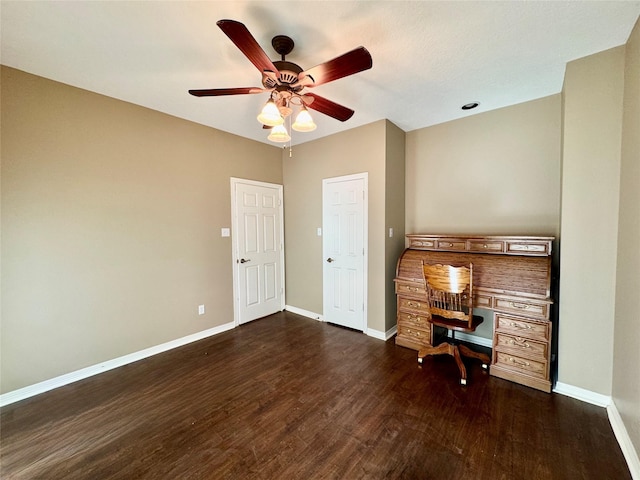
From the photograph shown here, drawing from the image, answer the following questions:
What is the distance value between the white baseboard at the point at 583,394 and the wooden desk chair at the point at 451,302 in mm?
510

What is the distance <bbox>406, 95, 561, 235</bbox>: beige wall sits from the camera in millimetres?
2582

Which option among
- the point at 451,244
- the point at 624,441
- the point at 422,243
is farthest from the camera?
the point at 422,243

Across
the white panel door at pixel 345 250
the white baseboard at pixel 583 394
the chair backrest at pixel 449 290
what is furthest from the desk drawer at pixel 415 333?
the white baseboard at pixel 583 394

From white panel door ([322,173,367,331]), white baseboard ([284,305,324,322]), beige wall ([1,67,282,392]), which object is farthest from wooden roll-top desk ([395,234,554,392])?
beige wall ([1,67,282,392])

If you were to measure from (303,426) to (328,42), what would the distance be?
8.91 ft

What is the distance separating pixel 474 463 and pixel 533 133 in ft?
9.77

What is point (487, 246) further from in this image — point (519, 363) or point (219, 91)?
point (219, 91)

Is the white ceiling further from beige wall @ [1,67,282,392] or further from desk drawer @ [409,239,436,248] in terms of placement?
desk drawer @ [409,239,436,248]

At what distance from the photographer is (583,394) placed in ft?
6.61

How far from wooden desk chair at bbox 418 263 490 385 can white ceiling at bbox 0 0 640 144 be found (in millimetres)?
1690

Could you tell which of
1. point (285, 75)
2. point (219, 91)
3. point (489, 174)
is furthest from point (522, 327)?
point (219, 91)

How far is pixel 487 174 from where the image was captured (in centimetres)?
291

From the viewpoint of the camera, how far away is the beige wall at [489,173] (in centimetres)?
258

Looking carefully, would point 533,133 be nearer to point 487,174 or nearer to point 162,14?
point 487,174
